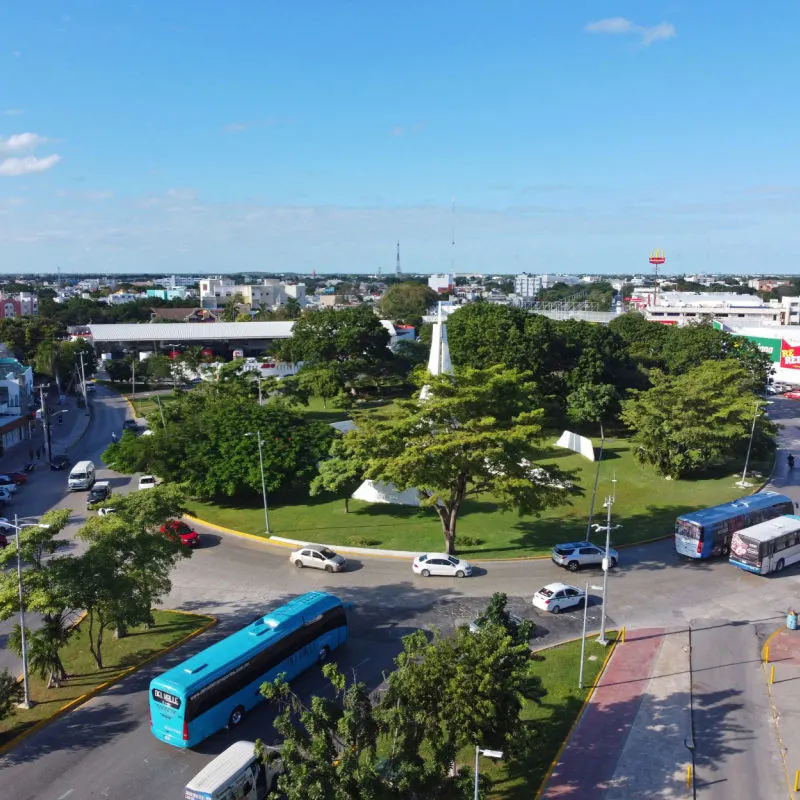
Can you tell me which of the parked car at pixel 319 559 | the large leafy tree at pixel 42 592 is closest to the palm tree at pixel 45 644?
the large leafy tree at pixel 42 592

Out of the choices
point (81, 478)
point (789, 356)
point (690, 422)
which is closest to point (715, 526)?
point (690, 422)

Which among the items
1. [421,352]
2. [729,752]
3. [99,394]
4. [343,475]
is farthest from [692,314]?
[729,752]

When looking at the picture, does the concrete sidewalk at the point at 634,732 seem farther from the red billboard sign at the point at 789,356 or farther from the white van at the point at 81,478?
the red billboard sign at the point at 789,356

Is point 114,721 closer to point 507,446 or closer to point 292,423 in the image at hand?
point 507,446

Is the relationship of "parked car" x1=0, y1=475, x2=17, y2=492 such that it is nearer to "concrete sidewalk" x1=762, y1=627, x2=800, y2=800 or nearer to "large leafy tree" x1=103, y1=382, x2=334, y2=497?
"large leafy tree" x1=103, y1=382, x2=334, y2=497

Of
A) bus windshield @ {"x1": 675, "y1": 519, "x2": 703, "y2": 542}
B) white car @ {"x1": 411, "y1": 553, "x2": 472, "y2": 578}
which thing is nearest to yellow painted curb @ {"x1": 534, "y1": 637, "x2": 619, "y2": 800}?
white car @ {"x1": 411, "y1": 553, "x2": 472, "y2": 578}
